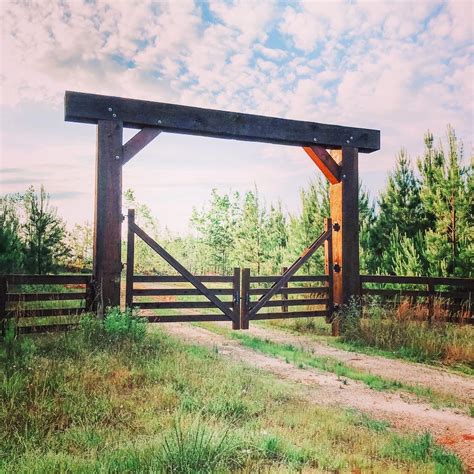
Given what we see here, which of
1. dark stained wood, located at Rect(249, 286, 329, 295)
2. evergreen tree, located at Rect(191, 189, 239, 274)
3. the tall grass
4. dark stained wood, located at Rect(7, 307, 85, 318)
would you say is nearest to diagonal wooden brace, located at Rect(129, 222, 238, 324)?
dark stained wood, located at Rect(249, 286, 329, 295)

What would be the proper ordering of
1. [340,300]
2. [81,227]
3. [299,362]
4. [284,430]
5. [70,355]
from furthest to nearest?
1. [81,227]
2. [340,300]
3. [299,362]
4. [70,355]
5. [284,430]

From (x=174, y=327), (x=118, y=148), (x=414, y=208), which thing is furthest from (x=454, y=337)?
(x=414, y=208)

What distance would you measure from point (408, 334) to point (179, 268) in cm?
423

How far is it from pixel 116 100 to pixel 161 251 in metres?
2.71

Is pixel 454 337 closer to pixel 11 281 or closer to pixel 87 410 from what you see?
pixel 87 410

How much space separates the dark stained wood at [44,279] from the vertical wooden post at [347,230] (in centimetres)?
493

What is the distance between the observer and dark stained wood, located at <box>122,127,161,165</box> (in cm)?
775

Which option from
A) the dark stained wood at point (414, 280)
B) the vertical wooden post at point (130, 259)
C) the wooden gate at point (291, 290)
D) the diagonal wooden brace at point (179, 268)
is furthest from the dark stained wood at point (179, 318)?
the dark stained wood at point (414, 280)

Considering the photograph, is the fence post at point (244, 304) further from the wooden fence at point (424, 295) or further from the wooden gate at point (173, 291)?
the wooden fence at point (424, 295)

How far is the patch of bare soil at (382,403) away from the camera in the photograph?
3.92 metres

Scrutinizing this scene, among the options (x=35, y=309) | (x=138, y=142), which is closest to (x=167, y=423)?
(x=35, y=309)

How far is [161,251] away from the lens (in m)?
8.07

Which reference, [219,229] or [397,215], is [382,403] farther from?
[219,229]

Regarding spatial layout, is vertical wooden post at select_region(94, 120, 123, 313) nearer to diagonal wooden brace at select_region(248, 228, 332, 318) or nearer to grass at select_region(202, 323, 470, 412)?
grass at select_region(202, 323, 470, 412)
